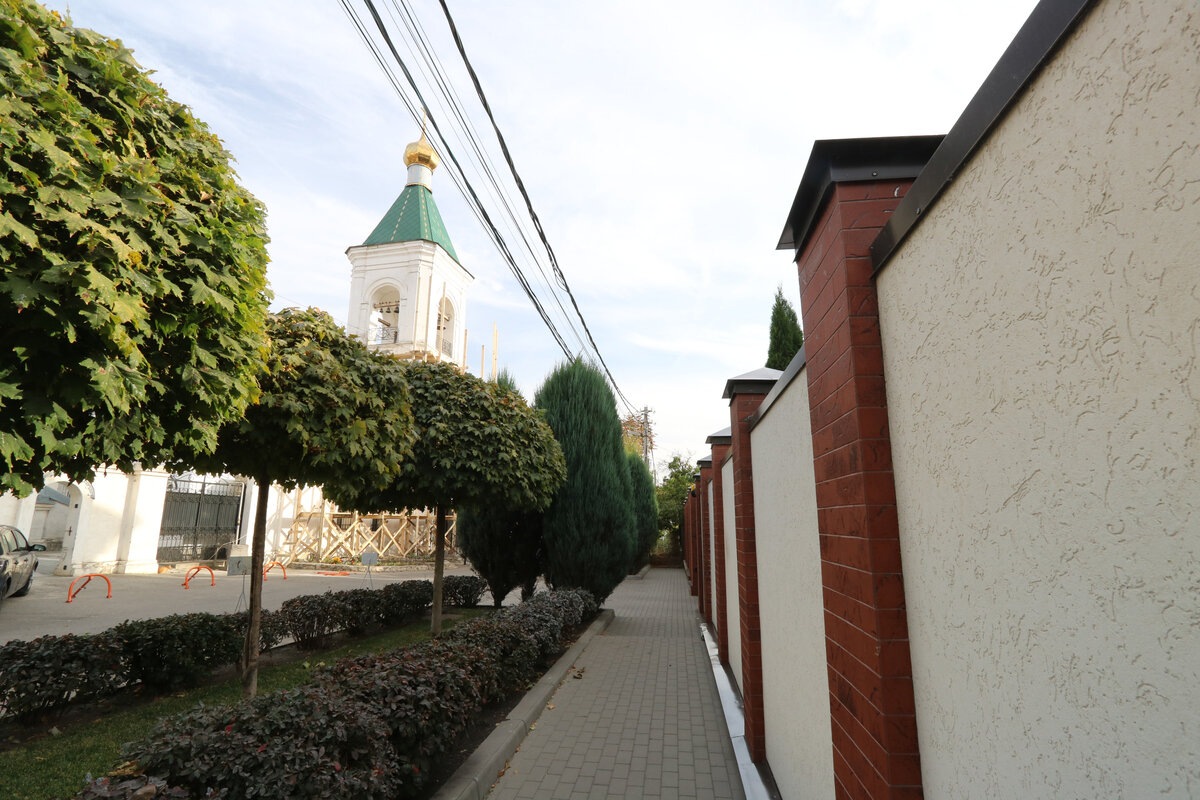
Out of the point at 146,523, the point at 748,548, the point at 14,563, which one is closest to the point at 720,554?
the point at 748,548

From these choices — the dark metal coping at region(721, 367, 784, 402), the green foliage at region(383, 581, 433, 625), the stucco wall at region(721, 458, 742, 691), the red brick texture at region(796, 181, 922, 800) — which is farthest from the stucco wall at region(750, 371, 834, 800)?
the green foliage at region(383, 581, 433, 625)

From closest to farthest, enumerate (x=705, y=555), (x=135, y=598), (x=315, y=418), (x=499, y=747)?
(x=499, y=747) → (x=315, y=418) → (x=705, y=555) → (x=135, y=598)

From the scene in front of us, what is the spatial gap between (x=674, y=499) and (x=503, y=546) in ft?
56.5

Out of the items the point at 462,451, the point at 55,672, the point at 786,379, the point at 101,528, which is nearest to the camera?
the point at 786,379

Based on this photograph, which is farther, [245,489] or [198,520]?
[245,489]

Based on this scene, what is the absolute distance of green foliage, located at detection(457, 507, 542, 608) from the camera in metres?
10.7

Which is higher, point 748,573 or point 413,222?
point 413,222

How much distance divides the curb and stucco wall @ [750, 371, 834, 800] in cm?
196

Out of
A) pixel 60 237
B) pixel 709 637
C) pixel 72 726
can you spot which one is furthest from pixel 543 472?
pixel 60 237

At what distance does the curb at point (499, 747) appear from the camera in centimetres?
377

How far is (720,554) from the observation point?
8.05m

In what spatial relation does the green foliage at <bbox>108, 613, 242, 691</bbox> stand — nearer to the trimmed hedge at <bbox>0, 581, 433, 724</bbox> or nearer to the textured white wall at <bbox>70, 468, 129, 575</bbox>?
the trimmed hedge at <bbox>0, 581, 433, 724</bbox>

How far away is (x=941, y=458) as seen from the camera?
4.90 ft

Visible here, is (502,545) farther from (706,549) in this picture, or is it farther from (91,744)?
(91,744)
